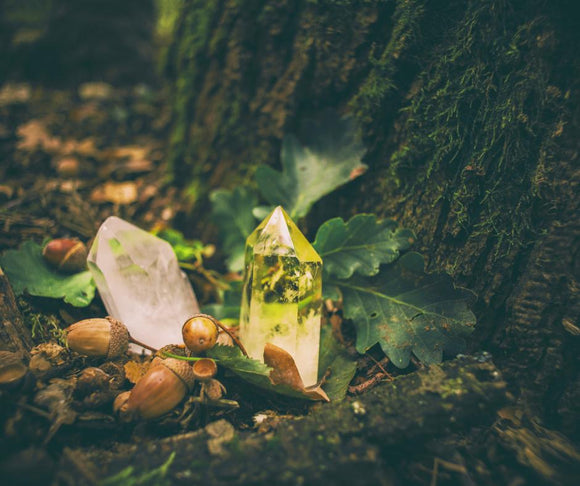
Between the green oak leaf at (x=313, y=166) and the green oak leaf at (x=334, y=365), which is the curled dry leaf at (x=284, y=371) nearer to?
the green oak leaf at (x=334, y=365)

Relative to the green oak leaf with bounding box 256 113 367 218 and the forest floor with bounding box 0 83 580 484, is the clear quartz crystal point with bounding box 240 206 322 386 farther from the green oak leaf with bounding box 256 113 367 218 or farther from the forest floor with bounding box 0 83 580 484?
the green oak leaf with bounding box 256 113 367 218

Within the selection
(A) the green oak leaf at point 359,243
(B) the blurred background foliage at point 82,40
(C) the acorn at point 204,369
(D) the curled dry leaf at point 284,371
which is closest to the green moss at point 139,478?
(C) the acorn at point 204,369

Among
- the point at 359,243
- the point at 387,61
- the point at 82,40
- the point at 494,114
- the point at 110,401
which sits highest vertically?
the point at 387,61

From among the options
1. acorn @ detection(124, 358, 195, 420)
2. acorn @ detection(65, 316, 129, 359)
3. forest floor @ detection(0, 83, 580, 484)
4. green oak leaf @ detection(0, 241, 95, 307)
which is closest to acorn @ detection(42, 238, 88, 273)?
green oak leaf @ detection(0, 241, 95, 307)

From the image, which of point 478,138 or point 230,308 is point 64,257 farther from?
point 478,138

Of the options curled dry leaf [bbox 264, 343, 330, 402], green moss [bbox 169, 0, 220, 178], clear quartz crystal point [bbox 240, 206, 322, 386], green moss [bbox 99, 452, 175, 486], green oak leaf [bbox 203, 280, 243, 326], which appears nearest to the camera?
green moss [bbox 99, 452, 175, 486]

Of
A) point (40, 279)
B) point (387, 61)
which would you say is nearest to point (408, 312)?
point (387, 61)
